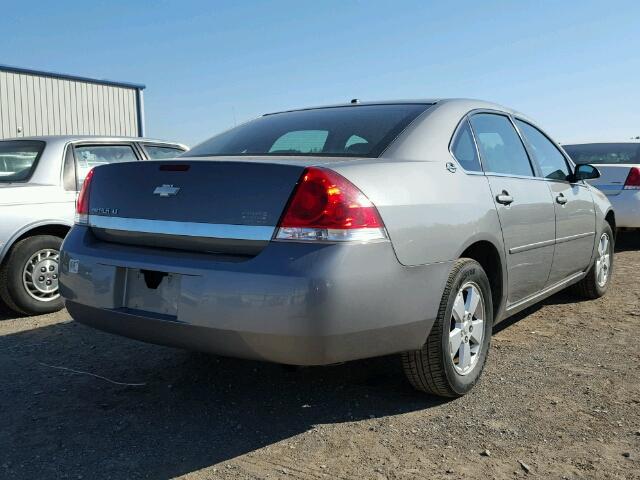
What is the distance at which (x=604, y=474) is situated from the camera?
2443mm

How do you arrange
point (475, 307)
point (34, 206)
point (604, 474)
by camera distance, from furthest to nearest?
point (34, 206)
point (475, 307)
point (604, 474)

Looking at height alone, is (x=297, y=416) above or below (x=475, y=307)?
below

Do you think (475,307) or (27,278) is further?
(27,278)

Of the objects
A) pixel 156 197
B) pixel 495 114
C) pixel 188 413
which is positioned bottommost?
pixel 188 413

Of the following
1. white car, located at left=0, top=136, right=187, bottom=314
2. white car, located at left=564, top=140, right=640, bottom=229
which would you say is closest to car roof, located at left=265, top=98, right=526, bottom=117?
A: white car, located at left=0, top=136, right=187, bottom=314

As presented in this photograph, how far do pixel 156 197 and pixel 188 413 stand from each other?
1.06 meters

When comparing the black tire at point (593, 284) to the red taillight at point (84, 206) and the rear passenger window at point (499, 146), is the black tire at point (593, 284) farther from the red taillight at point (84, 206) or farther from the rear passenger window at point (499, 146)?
the red taillight at point (84, 206)

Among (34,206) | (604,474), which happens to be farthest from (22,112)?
(604,474)

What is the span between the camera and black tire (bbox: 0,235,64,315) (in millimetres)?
5020

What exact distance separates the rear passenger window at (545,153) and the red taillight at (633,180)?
12.7 ft

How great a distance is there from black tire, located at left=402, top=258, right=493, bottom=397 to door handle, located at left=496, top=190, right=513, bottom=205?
0.47 m

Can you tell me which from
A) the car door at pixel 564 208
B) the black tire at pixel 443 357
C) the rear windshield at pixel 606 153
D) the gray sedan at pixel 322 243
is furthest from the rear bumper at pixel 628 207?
the black tire at pixel 443 357

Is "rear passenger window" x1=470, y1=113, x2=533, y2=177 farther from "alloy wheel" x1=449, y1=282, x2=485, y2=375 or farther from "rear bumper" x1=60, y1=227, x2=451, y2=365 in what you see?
"rear bumper" x1=60, y1=227, x2=451, y2=365

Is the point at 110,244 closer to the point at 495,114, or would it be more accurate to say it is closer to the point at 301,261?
the point at 301,261
